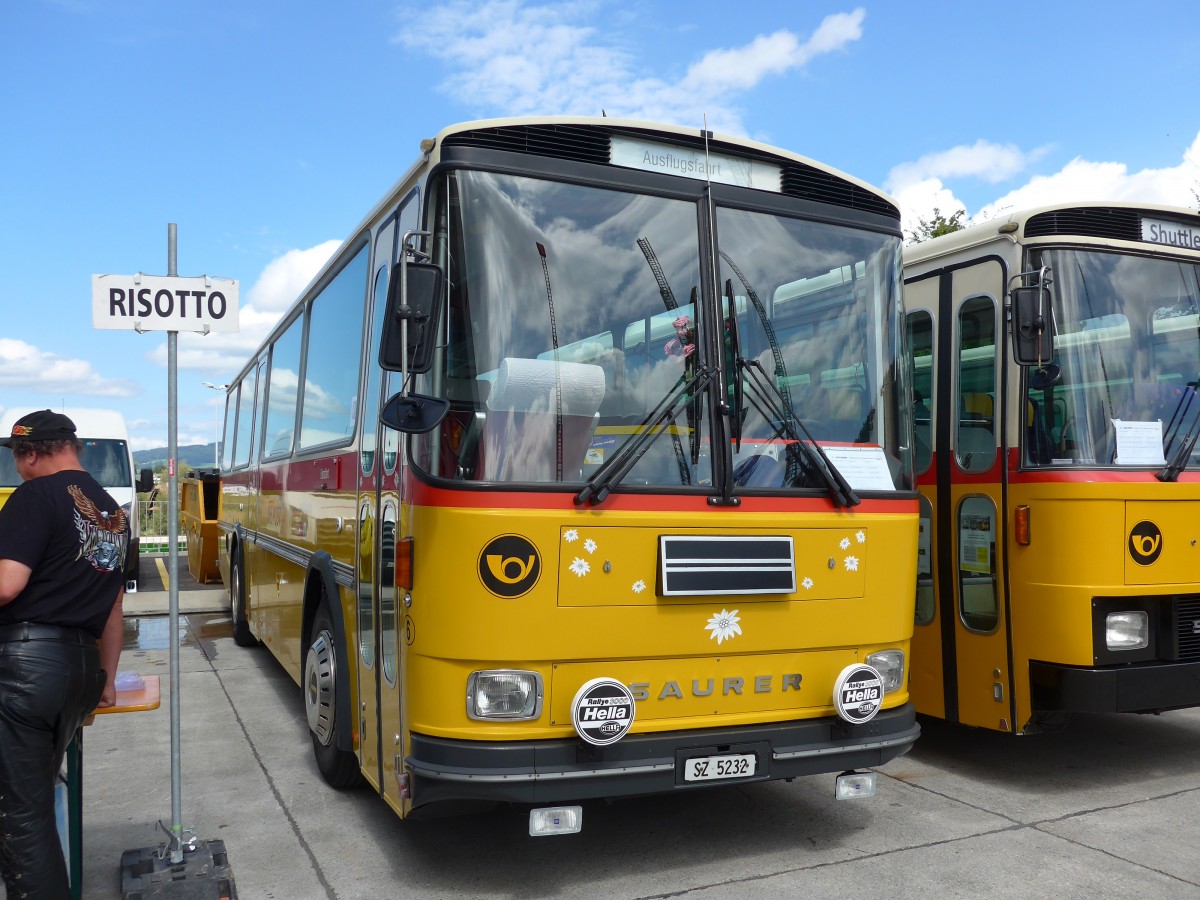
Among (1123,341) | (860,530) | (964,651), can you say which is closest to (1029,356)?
(1123,341)

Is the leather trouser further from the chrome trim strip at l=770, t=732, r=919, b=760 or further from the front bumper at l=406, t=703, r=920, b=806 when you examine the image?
the chrome trim strip at l=770, t=732, r=919, b=760

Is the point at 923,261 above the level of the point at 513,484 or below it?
above

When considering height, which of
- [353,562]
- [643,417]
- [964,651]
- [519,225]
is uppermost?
[519,225]

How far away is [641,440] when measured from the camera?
13.8 ft

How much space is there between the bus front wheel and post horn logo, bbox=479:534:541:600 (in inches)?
69.9

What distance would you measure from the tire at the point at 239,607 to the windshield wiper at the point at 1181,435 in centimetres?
787

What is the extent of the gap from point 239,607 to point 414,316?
296 inches

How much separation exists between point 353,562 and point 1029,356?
339 cm

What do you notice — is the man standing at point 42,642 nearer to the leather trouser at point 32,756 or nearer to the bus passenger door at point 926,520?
the leather trouser at point 32,756

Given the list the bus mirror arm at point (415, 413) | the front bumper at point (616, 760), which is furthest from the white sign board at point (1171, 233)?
the bus mirror arm at point (415, 413)

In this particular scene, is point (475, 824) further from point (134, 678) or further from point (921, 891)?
point (921, 891)

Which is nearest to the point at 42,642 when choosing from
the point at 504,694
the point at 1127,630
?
the point at 504,694

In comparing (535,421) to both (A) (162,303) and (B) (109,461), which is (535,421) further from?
(B) (109,461)

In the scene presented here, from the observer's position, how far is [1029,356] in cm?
514
